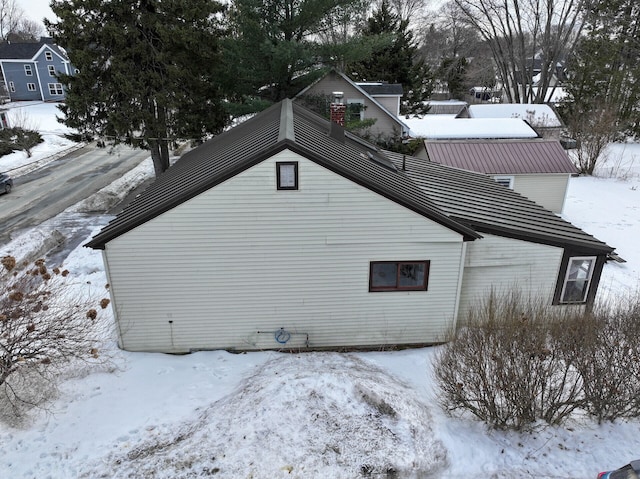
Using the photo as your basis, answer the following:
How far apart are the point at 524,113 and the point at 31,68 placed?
5810 centimetres

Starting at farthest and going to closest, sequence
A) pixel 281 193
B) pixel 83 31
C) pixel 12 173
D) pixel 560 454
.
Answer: pixel 12 173
pixel 83 31
pixel 281 193
pixel 560 454

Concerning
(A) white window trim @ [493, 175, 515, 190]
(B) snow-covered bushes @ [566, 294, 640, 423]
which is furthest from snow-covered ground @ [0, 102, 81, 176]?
(B) snow-covered bushes @ [566, 294, 640, 423]

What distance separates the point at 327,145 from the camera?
1224cm

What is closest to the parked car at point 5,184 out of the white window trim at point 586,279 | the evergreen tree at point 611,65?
the white window trim at point 586,279

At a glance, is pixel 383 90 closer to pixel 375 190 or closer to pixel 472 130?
pixel 472 130

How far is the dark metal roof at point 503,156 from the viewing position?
21.4 meters

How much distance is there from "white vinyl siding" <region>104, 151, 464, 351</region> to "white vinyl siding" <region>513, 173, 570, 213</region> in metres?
12.8

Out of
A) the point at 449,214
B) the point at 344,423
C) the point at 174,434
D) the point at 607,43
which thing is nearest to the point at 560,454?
the point at 344,423

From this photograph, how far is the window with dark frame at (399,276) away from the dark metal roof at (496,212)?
157 centimetres

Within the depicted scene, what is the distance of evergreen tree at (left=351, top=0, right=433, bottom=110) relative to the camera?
42031 millimetres

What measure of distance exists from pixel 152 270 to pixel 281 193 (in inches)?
139

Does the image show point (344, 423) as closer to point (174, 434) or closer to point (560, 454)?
point (174, 434)

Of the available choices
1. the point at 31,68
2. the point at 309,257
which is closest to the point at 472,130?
the point at 309,257

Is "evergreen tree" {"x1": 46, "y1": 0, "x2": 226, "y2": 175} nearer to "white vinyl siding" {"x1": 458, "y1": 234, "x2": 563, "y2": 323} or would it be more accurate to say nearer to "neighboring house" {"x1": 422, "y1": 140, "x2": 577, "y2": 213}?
"neighboring house" {"x1": 422, "y1": 140, "x2": 577, "y2": 213}
